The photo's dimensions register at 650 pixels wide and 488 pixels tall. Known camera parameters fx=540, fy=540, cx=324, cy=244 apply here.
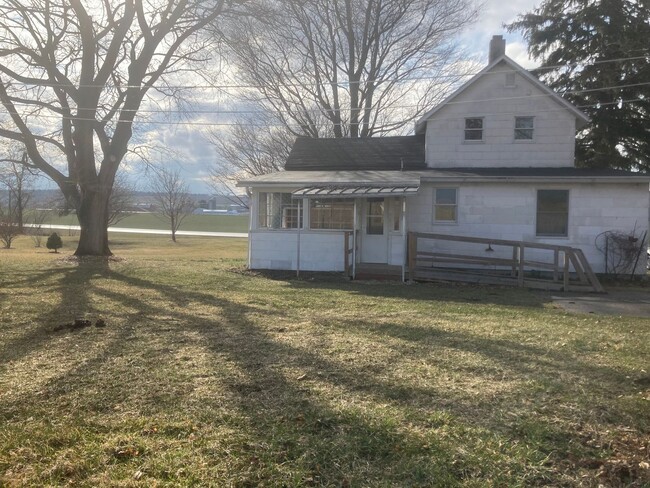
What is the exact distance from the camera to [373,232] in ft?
55.4

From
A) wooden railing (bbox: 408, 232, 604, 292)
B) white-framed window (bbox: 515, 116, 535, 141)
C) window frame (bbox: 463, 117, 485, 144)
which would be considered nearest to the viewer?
wooden railing (bbox: 408, 232, 604, 292)

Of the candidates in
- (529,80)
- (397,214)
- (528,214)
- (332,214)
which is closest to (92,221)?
(332,214)

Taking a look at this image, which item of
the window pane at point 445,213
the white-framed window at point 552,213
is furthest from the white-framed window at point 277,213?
the white-framed window at point 552,213

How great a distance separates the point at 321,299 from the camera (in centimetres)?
1080

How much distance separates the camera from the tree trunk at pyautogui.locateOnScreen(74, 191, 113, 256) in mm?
19406

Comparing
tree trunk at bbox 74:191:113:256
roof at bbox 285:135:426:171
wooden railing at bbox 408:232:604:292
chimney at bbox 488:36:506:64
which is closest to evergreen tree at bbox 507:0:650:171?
chimney at bbox 488:36:506:64

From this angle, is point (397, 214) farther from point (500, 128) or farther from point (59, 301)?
point (59, 301)

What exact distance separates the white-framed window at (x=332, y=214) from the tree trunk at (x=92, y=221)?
8.34 metres

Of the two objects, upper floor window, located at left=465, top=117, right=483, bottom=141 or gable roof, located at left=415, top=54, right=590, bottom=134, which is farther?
upper floor window, located at left=465, top=117, right=483, bottom=141

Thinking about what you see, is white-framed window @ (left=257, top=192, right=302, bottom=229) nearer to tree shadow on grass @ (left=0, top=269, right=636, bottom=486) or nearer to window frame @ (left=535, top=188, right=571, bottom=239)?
window frame @ (left=535, top=188, right=571, bottom=239)

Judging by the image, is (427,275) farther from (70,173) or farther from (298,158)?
(70,173)

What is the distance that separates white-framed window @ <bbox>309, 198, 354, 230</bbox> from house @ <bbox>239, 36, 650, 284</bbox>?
0.03 meters

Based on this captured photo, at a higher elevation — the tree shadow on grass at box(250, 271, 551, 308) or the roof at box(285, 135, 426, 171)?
the roof at box(285, 135, 426, 171)

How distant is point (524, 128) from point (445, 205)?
4.03 metres
